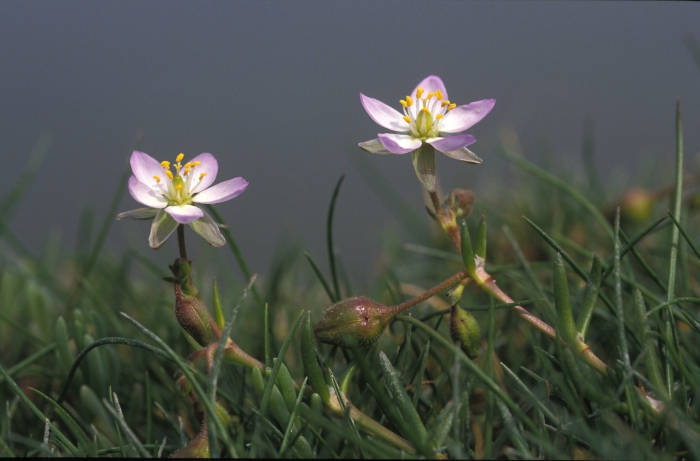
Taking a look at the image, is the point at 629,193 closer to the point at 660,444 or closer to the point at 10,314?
the point at 660,444

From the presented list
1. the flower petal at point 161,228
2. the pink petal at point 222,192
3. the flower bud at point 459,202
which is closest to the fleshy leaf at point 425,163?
the flower bud at point 459,202

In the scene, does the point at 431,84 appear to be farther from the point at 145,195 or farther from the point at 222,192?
Result: the point at 145,195

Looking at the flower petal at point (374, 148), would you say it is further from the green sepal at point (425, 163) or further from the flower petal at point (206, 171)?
the flower petal at point (206, 171)

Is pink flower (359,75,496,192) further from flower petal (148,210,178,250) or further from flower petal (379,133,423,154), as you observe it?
flower petal (148,210,178,250)

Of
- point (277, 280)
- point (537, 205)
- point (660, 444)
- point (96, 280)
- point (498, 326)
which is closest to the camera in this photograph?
point (660, 444)

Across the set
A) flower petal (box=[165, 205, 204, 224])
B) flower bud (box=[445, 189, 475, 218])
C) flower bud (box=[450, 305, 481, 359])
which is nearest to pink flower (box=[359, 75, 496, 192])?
flower bud (box=[445, 189, 475, 218])

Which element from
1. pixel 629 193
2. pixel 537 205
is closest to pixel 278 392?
pixel 629 193
